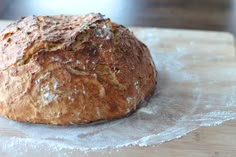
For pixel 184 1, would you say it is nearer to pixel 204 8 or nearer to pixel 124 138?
pixel 204 8

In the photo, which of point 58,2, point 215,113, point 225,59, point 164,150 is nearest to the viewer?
point 164,150

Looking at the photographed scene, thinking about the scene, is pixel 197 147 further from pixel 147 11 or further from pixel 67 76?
→ pixel 147 11

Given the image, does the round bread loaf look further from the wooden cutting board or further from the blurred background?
the blurred background

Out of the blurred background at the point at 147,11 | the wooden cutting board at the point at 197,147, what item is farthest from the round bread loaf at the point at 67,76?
the blurred background at the point at 147,11

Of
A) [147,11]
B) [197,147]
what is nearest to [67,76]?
[197,147]

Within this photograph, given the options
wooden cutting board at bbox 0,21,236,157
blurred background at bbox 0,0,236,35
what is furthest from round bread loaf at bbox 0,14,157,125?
blurred background at bbox 0,0,236,35

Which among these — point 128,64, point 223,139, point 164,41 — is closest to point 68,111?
point 128,64
